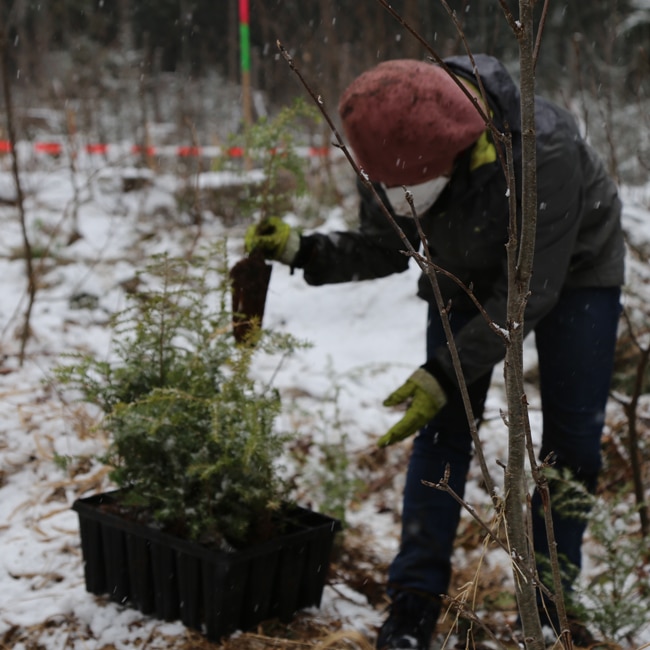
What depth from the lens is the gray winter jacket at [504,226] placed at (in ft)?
6.79

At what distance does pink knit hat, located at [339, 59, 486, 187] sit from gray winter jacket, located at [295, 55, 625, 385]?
0.39ft

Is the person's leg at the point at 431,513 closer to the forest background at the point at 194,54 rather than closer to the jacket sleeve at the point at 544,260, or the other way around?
the jacket sleeve at the point at 544,260

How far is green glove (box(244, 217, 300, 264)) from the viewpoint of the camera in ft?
8.20

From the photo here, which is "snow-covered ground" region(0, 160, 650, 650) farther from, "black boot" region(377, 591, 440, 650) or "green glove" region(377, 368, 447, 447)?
"green glove" region(377, 368, 447, 447)

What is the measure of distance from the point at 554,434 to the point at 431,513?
1.38 feet

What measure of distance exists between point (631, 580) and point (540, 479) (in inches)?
77.7

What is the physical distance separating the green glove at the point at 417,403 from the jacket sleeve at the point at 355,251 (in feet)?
1.77

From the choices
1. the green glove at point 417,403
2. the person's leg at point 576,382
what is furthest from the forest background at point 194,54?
the green glove at point 417,403

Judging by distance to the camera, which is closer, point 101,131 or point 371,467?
point 371,467

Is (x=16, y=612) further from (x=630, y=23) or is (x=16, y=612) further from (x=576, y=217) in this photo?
(x=630, y=23)

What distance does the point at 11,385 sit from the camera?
12.7ft

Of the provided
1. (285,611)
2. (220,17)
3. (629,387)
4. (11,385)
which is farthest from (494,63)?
(220,17)

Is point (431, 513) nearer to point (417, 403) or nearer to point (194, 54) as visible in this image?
point (417, 403)

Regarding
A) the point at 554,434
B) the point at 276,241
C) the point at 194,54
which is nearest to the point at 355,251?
the point at 276,241
